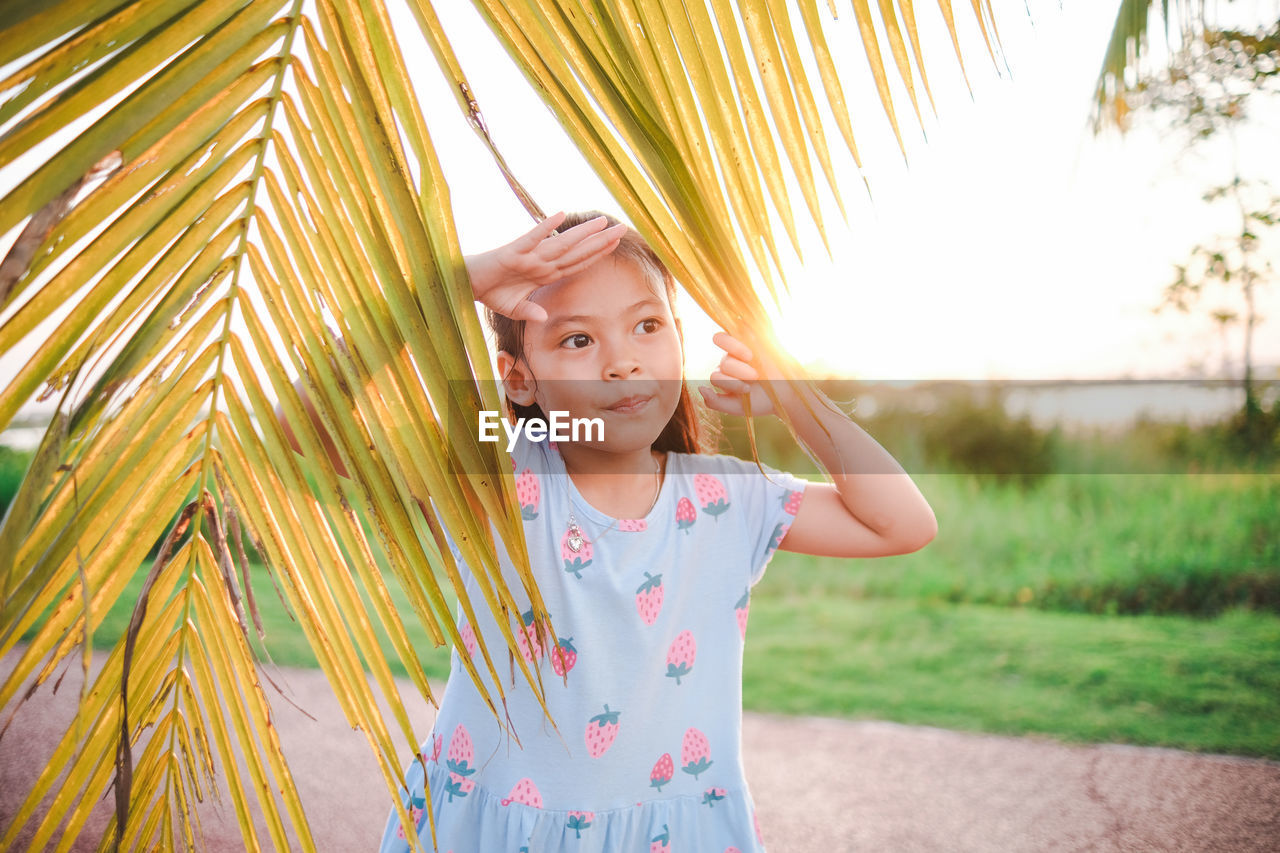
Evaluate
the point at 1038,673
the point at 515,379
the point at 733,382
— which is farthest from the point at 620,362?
the point at 1038,673

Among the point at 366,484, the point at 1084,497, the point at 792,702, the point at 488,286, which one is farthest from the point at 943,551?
the point at 366,484

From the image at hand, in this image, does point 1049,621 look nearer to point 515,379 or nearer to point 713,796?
point 713,796

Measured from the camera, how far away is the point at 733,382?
1249mm

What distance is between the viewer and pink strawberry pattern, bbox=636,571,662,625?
57.1 inches

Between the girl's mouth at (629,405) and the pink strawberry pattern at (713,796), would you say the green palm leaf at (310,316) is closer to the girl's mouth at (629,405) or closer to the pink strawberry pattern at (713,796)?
the girl's mouth at (629,405)

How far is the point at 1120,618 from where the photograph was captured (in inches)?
176

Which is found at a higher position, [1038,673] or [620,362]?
[620,362]

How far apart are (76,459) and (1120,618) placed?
16.4 feet

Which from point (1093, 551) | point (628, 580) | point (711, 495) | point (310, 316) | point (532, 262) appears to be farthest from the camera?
point (1093, 551)

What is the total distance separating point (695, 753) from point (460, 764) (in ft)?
1.25

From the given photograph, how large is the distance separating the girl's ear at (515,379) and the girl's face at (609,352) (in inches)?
4.3

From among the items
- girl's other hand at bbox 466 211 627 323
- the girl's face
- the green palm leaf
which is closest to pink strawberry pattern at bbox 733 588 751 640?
the girl's face

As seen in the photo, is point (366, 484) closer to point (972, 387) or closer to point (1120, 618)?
point (1120, 618)

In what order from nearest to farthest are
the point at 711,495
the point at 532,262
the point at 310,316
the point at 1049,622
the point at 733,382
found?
the point at 310,316, the point at 532,262, the point at 733,382, the point at 711,495, the point at 1049,622
